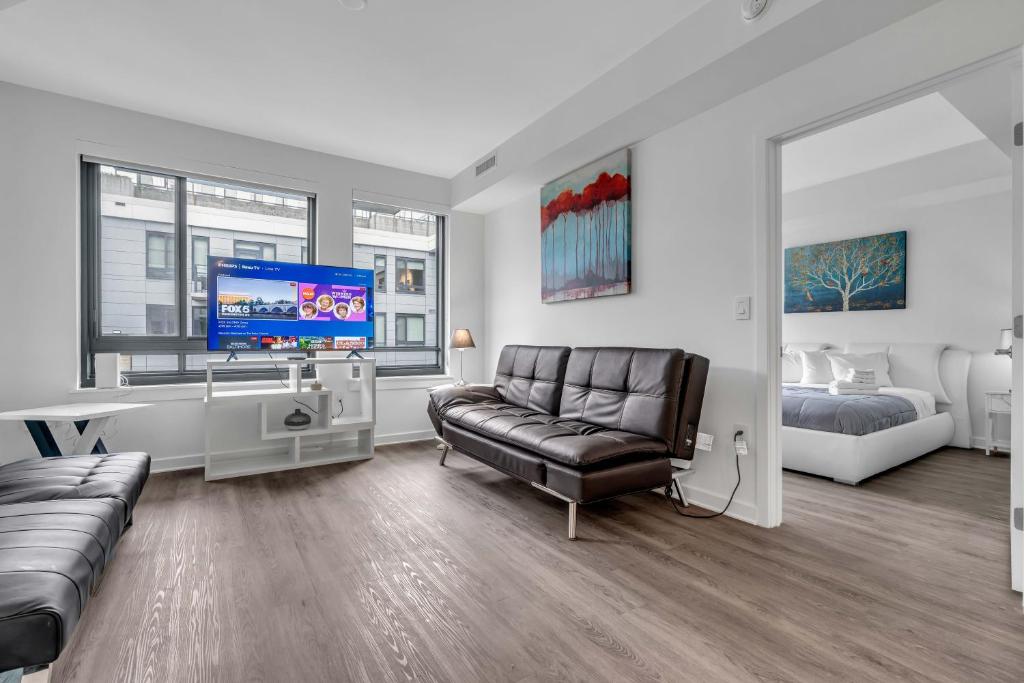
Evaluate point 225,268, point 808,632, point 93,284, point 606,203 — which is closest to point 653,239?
point 606,203

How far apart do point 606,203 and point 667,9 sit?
4.14ft

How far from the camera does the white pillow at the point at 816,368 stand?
4.77 metres

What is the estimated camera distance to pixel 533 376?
143 inches

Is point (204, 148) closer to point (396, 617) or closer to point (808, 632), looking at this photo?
point (396, 617)

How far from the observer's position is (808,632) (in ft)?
5.07

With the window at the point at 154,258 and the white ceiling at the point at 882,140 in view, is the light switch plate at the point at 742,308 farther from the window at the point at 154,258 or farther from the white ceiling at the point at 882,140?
the window at the point at 154,258

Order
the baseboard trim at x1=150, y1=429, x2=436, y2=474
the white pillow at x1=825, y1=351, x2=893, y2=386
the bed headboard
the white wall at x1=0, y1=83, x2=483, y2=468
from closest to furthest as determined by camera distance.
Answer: the white wall at x1=0, y1=83, x2=483, y2=468
the baseboard trim at x1=150, y1=429, x2=436, y2=474
the bed headboard
the white pillow at x1=825, y1=351, x2=893, y2=386

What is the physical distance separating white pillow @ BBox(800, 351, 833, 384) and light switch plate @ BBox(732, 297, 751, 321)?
114 inches

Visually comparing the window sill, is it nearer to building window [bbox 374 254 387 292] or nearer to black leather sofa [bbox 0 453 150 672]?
building window [bbox 374 254 387 292]

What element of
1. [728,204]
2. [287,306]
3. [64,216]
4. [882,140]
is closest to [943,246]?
[882,140]

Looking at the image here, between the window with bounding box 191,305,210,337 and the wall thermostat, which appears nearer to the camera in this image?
the wall thermostat

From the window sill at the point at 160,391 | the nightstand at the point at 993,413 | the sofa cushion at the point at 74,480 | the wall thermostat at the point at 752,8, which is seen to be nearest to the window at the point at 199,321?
the window sill at the point at 160,391

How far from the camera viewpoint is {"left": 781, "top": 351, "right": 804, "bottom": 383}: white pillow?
16.3ft

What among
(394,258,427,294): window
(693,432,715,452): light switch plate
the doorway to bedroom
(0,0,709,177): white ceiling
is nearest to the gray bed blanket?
the doorway to bedroom
